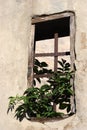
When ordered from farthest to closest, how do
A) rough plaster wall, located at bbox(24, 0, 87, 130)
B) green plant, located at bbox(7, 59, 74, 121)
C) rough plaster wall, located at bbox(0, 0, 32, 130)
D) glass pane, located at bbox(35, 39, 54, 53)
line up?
glass pane, located at bbox(35, 39, 54, 53)
rough plaster wall, located at bbox(0, 0, 32, 130)
green plant, located at bbox(7, 59, 74, 121)
rough plaster wall, located at bbox(24, 0, 87, 130)

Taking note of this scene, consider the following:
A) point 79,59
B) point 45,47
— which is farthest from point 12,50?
point 45,47

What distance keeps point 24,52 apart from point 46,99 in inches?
29.2

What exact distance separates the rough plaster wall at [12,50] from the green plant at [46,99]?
18cm

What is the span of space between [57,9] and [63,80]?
91 cm

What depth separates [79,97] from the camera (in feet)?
16.5

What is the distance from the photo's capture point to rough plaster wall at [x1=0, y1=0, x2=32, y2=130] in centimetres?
561

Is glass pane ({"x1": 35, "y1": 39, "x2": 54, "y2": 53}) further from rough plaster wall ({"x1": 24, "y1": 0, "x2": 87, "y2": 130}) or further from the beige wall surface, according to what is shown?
rough plaster wall ({"x1": 24, "y1": 0, "x2": 87, "y2": 130})

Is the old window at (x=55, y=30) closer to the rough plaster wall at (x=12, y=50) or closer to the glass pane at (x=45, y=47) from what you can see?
the rough plaster wall at (x=12, y=50)

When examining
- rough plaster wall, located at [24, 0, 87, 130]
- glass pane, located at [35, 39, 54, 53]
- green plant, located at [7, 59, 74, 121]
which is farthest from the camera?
glass pane, located at [35, 39, 54, 53]

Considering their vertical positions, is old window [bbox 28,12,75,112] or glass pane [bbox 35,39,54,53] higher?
old window [bbox 28,12,75,112]

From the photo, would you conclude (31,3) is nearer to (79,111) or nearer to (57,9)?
(57,9)

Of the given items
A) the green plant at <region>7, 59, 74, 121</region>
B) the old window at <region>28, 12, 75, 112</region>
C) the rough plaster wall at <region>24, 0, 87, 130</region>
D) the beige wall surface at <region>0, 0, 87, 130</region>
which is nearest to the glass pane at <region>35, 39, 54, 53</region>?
the old window at <region>28, 12, 75, 112</region>

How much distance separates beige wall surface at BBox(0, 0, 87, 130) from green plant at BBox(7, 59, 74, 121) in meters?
0.12

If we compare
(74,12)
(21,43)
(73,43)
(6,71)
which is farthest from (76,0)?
(6,71)
